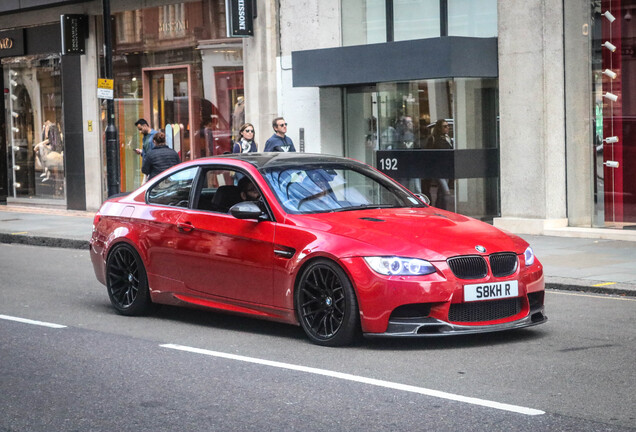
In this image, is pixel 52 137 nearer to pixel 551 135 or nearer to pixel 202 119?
pixel 202 119

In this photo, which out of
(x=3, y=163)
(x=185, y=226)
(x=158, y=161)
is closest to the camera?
(x=185, y=226)

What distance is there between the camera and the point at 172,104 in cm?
2356

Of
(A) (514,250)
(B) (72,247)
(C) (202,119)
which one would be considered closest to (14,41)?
(C) (202,119)

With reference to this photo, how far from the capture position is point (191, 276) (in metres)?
9.05

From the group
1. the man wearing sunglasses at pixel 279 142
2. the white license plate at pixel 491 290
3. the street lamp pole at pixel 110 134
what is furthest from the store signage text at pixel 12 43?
the white license plate at pixel 491 290

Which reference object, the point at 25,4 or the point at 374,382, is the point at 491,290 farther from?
the point at 25,4

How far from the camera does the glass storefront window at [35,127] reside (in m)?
26.2

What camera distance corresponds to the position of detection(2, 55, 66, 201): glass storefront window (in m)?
26.2

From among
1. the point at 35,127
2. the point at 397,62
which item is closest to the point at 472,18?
the point at 397,62

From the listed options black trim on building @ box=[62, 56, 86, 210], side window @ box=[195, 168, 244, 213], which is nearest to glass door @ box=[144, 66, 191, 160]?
black trim on building @ box=[62, 56, 86, 210]

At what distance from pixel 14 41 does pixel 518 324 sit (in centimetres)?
2192

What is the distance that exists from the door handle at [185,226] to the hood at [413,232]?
1.17m

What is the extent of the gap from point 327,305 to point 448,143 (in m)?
10.4

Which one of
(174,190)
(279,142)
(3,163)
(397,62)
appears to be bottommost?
(3,163)
